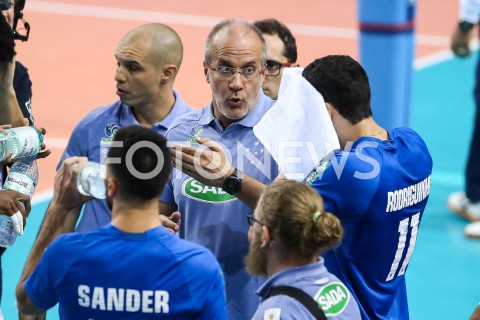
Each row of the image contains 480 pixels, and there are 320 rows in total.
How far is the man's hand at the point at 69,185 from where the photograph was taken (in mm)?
4266

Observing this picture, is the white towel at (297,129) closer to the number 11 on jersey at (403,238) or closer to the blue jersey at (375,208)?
the blue jersey at (375,208)

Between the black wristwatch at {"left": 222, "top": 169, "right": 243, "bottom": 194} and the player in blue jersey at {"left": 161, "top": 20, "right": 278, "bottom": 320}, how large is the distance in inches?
5.0

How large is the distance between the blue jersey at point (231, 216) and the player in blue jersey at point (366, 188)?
0.48 metres

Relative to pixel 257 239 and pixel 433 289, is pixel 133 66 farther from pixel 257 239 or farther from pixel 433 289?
pixel 433 289

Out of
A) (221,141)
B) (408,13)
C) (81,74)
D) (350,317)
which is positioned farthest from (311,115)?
(81,74)

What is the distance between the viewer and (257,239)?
13.6ft

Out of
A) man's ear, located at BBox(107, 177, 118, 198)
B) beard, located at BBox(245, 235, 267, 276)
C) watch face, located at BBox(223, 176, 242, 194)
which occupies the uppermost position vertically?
man's ear, located at BBox(107, 177, 118, 198)

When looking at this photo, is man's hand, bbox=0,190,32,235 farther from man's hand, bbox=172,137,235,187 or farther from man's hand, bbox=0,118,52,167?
man's hand, bbox=172,137,235,187

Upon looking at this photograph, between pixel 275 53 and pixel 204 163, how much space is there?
2.08 meters

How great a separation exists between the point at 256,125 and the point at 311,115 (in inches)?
12.5

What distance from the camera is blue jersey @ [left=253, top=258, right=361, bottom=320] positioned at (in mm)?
3904

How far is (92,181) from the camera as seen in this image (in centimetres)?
429

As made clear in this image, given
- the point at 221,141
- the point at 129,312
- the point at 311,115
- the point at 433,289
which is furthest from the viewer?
the point at 433,289
